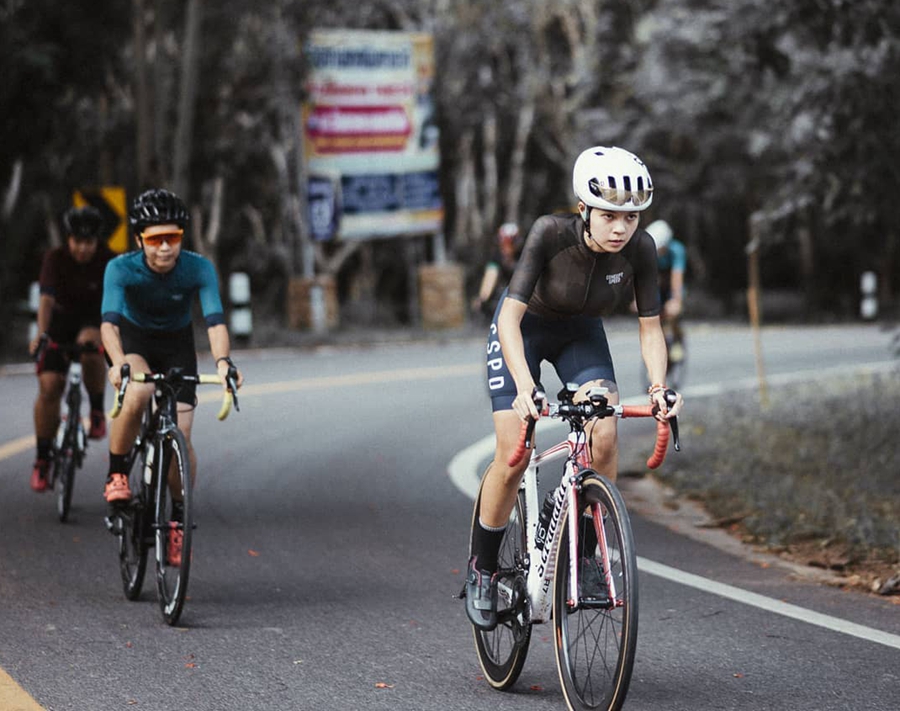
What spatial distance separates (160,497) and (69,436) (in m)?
3.08

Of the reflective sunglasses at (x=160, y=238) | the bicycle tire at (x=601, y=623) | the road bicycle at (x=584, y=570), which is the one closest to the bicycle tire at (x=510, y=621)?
the road bicycle at (x=584, y=570)

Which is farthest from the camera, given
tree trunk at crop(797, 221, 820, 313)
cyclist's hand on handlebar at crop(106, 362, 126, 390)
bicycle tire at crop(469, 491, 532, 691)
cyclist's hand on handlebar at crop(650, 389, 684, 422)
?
tree trunk at crop(797, 221, 820, 313)

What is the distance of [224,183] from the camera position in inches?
1403

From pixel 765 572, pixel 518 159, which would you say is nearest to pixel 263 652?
pixel 765 572

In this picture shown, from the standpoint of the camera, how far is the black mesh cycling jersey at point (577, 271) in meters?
5.77

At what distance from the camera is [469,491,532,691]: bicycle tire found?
591 centimetres

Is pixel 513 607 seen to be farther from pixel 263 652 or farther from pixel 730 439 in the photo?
pixel 730 439

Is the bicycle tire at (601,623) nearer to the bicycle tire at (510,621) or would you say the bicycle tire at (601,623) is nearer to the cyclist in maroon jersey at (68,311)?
the bicycle tire at (510,621)

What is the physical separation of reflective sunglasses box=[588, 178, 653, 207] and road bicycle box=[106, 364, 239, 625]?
7.34 feet

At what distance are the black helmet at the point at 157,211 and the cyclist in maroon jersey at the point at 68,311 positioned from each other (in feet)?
8.13

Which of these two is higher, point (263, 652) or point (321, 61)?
point (321, 61)

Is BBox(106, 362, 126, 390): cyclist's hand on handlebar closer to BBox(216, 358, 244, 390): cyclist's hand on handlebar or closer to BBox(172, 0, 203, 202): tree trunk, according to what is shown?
BBox(216, 358, 244, 390): cyclist's hand on handlebar

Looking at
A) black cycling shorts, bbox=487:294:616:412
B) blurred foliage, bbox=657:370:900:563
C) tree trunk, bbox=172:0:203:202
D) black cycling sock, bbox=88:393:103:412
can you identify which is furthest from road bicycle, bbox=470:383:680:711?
tree trunk, bbox=172:0:203:202

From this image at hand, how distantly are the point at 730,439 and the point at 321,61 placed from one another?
695 inches
